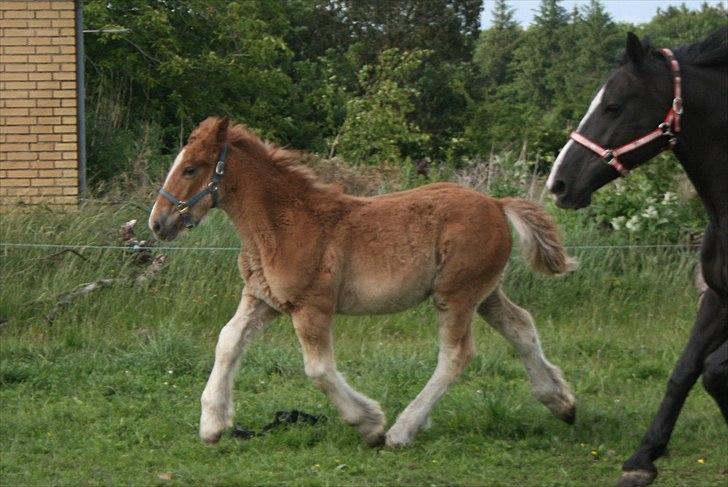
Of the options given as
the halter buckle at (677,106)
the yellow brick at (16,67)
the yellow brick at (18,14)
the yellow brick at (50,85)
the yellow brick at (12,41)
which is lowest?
the yellow brick at (50,85)

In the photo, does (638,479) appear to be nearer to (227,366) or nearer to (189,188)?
(227,366)

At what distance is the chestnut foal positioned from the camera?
6.57 metres

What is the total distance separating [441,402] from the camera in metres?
7.46

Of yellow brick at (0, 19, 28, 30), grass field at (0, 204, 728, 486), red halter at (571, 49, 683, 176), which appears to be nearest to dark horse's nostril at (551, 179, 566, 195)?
red halter at (571, 49, 683, 176)

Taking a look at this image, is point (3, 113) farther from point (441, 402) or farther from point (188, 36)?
point (441, 402)

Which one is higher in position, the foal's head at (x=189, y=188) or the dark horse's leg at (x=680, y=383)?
the foal's head at (x=189, y=188)

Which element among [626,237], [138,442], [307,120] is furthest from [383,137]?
[138,442]

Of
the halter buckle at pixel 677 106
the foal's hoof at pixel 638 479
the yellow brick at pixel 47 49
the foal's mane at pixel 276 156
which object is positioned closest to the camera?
the halter buckle at pixel 677 106

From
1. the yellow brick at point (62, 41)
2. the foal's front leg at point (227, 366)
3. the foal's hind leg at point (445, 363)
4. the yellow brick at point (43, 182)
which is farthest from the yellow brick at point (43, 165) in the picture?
the foal's hind leg at point (445, 363)

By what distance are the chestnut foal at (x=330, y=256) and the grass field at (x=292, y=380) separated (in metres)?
0.29

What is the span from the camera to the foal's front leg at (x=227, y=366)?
6.53 meters

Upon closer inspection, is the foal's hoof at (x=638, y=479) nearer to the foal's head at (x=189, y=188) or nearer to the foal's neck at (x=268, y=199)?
the foal's neck at (x=268, y=199)

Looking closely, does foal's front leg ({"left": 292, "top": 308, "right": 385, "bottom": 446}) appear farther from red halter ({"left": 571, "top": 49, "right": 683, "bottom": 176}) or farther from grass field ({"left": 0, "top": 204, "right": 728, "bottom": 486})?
red halter ({"left": 571, "top": 49, "right": 683, "bottom": 176})

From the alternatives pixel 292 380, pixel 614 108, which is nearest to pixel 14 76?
pixel 292 380
